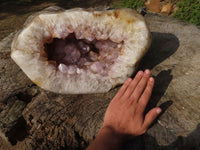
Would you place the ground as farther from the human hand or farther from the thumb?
the thumb

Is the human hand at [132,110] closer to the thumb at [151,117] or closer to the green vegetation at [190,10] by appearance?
the thumb at [151,117]

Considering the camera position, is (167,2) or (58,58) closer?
(58,58)

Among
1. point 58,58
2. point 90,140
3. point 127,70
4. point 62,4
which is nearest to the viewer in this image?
point 90,140

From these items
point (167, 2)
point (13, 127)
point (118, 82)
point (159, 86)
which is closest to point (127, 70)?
point (118, 82)

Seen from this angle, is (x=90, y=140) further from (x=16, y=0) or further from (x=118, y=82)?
(x=16, y=0)

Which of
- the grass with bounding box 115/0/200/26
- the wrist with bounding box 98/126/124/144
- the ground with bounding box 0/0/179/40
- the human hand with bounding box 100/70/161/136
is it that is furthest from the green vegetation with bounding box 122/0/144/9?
the wrist with bounding box 98/126/124/144
